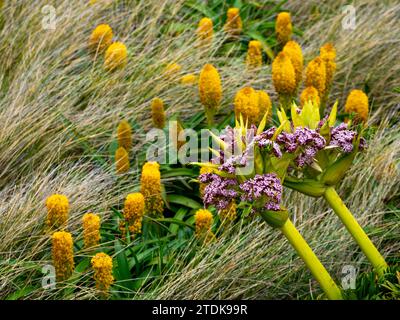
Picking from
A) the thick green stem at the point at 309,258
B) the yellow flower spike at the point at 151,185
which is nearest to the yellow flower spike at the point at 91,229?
the yellow flower spike at the point at 151,185

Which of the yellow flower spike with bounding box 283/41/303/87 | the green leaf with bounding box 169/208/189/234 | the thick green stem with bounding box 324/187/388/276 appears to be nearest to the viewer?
the thick green stem with bounding box 324/187/388/276

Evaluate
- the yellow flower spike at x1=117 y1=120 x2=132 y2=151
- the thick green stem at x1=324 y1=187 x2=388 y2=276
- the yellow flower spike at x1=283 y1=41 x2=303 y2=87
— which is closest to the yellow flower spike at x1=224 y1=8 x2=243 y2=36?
the yellow flower spike at x1=283 y1=41 x2=303 y2=87

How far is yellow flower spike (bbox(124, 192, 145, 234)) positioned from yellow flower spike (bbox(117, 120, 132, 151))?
758 mm

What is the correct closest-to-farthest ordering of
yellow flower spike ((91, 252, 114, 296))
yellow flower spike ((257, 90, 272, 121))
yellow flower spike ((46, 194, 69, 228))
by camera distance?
yellow flower spike ((91, 252, 114, 296)) < yellow flower spike ((46, 194, 69, 228)) < yellow flower spike ((257, 90, 272, 121))

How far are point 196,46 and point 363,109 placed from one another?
5.14ft

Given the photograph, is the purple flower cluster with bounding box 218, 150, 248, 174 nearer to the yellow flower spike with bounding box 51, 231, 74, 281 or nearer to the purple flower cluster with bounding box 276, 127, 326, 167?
the purple flower cluster with bounding box 276, 127, 326, 167

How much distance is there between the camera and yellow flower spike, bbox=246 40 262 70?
5.71 m

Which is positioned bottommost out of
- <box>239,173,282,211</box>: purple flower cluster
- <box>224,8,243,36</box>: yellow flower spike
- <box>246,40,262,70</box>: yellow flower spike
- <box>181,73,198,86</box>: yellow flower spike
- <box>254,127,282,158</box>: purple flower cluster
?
<box>239,173,282,211</box>: purple flower cluster

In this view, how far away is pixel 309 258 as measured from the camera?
3.18 metres

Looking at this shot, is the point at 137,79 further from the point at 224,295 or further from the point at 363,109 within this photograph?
the point at 224,295

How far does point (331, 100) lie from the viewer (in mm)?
5836

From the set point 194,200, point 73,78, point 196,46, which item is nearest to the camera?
point 194,200
